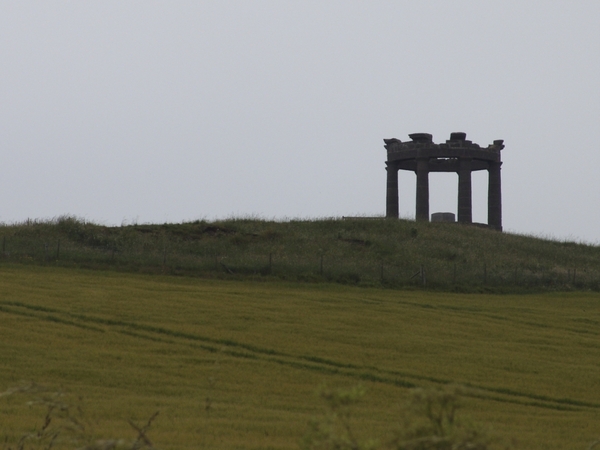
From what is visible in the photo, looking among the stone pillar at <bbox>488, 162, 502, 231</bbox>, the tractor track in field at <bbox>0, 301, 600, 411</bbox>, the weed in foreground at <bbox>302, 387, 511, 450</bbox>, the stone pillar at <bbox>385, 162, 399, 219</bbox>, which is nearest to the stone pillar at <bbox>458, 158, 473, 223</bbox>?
the stone pillar at <bbox>488, 162, 502, 231</bbox>

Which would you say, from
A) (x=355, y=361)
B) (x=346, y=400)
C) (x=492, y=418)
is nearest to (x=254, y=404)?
(x=492, y=418)

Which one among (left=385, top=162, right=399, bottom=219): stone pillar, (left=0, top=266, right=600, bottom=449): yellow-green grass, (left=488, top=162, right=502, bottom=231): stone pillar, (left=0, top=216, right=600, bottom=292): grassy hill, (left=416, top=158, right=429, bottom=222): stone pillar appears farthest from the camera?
(left=385, top=162, right=399, bottom=219): stone pillar

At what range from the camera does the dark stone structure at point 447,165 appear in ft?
244

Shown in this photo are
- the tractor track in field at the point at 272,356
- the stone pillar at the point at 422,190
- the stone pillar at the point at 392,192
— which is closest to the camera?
the tractor track in field at the point at 272,356

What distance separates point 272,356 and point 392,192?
5417cm

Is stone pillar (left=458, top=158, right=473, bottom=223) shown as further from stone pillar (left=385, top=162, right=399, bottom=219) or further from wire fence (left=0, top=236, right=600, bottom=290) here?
wire fence (left=0, top=236, right=600, bottom=290)

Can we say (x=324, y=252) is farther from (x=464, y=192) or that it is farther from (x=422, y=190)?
(x=464, y=192)

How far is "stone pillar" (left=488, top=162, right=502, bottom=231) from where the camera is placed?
7700 cm

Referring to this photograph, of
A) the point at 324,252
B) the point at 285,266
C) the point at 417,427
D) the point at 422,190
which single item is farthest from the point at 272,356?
the point at 422,190

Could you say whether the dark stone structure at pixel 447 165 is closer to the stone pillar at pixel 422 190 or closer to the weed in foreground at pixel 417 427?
the stone pillar at pixel 422 190

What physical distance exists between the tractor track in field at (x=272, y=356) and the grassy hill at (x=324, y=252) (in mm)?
17281

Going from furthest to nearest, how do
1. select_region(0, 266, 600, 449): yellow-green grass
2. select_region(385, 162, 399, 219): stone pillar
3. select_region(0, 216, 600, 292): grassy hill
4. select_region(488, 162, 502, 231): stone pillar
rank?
1. select_region(385, 162, 399, 219): stone pillar
2. select_region(488, 162, 502, 231): stone pillar
3. select_region(0, 216, 600, 292): grassy hill
4. select_region(0, 266, 600, 449): yellow-green grass

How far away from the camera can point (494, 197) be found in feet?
257

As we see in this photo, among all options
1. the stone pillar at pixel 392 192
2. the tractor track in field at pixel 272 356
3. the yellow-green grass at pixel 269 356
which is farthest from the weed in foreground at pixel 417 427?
the stone pillar at pixel 392 192
